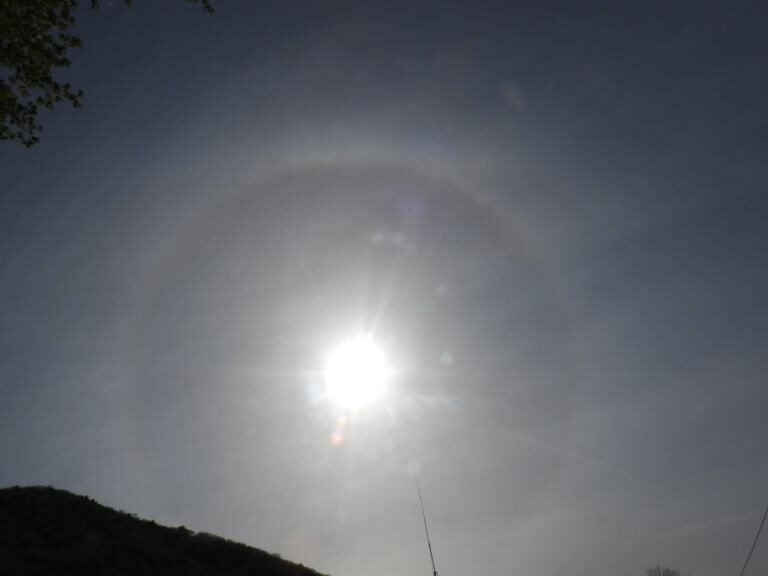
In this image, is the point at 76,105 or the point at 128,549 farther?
the point at 128,549

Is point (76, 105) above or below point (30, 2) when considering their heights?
below

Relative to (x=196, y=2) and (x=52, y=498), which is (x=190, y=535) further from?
(x=196, y=2)

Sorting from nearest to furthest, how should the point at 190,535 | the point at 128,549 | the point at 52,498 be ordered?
the point at 128,549, the point at 52,498, the point at 190,535

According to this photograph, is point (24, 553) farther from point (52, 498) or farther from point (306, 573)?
point (306, 573)

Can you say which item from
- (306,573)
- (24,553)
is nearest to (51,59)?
(24,553)

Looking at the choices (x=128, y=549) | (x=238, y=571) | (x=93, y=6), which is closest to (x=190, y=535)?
(x=238, y=571)

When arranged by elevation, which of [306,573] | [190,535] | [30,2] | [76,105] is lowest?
[306,573]

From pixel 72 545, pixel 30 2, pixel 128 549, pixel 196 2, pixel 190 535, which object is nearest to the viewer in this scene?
pixel 30 2
